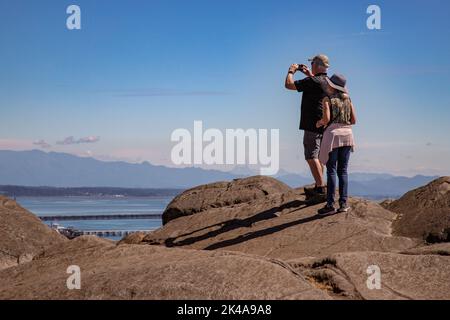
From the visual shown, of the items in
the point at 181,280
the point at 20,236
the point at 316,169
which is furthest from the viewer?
the point at 20,236

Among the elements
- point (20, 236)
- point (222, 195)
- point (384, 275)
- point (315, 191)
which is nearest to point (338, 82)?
point (315, 191)

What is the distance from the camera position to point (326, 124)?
13547 millimetres

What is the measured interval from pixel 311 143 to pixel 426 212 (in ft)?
10.0

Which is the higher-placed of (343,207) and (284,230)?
(343,207)

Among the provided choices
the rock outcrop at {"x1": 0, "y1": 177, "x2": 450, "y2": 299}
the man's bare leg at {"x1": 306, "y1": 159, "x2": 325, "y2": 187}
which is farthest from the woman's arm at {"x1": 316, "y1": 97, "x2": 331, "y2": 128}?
the rock outcrop at {"x1": 0, "y1": 177, "x2": 450, "y2": 299}

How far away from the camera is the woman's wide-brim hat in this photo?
13.6 meters

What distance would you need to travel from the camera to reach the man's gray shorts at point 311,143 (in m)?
14.4

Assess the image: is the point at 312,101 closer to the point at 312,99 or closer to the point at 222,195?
the point at 312,99

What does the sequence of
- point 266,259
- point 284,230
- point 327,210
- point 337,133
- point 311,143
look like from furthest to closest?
point 311,143, point 327,210, point 284,230, point 337,133, point 266,259

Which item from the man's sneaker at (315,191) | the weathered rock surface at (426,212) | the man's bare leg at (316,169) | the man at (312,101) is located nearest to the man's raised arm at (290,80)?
the man at (312,101)

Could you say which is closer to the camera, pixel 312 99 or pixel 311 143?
pixel 312 99

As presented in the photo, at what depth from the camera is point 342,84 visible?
13695mm

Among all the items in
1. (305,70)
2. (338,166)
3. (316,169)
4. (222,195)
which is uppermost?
(305,70)

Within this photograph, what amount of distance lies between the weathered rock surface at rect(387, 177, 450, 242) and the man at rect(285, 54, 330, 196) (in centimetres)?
230
